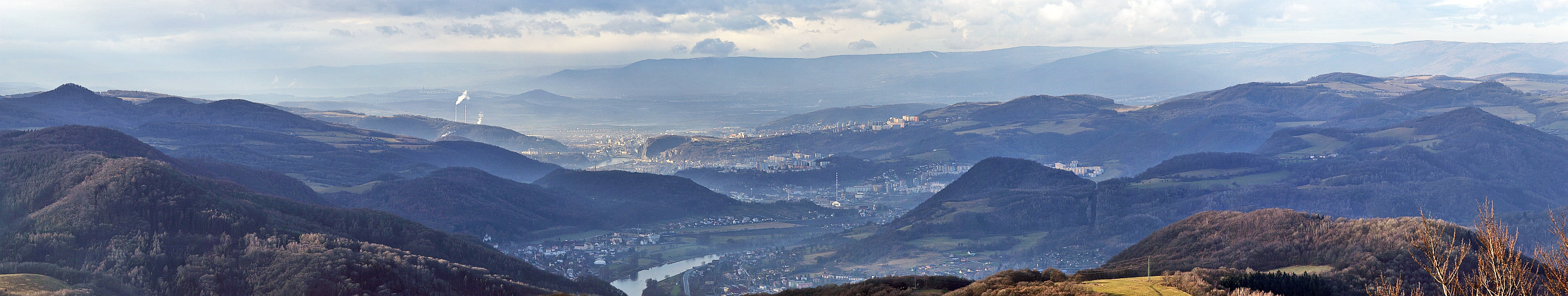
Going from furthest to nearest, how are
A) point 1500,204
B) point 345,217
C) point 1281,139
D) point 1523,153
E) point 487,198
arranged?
point 1281,139, point 1523,153, point 487,198, point 1500,204, point 345,217

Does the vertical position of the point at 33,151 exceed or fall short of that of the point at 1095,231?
it exceeds it

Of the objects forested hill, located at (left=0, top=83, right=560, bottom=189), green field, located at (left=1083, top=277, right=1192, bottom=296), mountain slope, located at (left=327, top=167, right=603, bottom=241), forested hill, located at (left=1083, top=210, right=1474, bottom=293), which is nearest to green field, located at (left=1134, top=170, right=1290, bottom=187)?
forested hill, located at (left=1083, top=210, right=1474, bottom=293)

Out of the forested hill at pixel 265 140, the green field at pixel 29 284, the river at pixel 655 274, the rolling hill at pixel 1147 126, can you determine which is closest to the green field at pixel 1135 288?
the green field at pixel 29 284

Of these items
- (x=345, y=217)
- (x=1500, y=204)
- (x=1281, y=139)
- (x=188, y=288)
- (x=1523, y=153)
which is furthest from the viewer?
(x=1281, y=139)

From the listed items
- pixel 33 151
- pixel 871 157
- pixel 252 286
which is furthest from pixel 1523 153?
pixel 33 151

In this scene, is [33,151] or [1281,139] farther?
[1281,139]

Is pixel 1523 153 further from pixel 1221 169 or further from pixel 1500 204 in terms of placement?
pixel 1221 169
